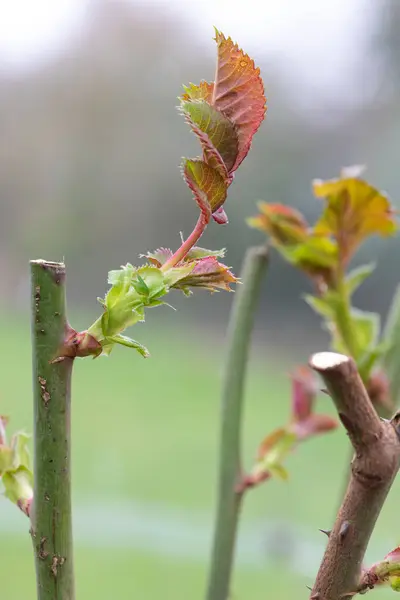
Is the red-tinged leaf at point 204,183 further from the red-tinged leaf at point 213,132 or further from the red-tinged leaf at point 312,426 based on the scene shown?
the red-tinged leaf at point 312,426

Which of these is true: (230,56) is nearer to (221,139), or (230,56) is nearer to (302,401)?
(221,139)

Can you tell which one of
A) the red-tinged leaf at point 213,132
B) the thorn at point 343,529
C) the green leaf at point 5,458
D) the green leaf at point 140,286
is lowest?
the thorn at point 343,529

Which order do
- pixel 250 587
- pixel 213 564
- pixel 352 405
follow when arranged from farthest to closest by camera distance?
pixel 250 587 < pixel 213 564 < pixel 352 405

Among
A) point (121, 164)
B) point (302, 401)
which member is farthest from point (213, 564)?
point (121, 164)

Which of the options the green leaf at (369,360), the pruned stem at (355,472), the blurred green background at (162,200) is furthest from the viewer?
the blurred green background at (162,200)

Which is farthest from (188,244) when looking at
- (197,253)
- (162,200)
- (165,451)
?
(165,451)

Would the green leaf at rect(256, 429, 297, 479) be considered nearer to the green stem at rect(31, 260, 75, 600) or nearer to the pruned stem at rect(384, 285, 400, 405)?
the pruned stem at rect(384, 285, 400, 405)

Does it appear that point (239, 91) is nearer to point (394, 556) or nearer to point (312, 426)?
point (394, 556)

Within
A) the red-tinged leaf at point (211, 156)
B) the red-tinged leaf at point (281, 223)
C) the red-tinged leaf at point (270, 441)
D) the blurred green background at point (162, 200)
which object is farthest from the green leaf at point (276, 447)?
the blurred green background at point (162, 200)
